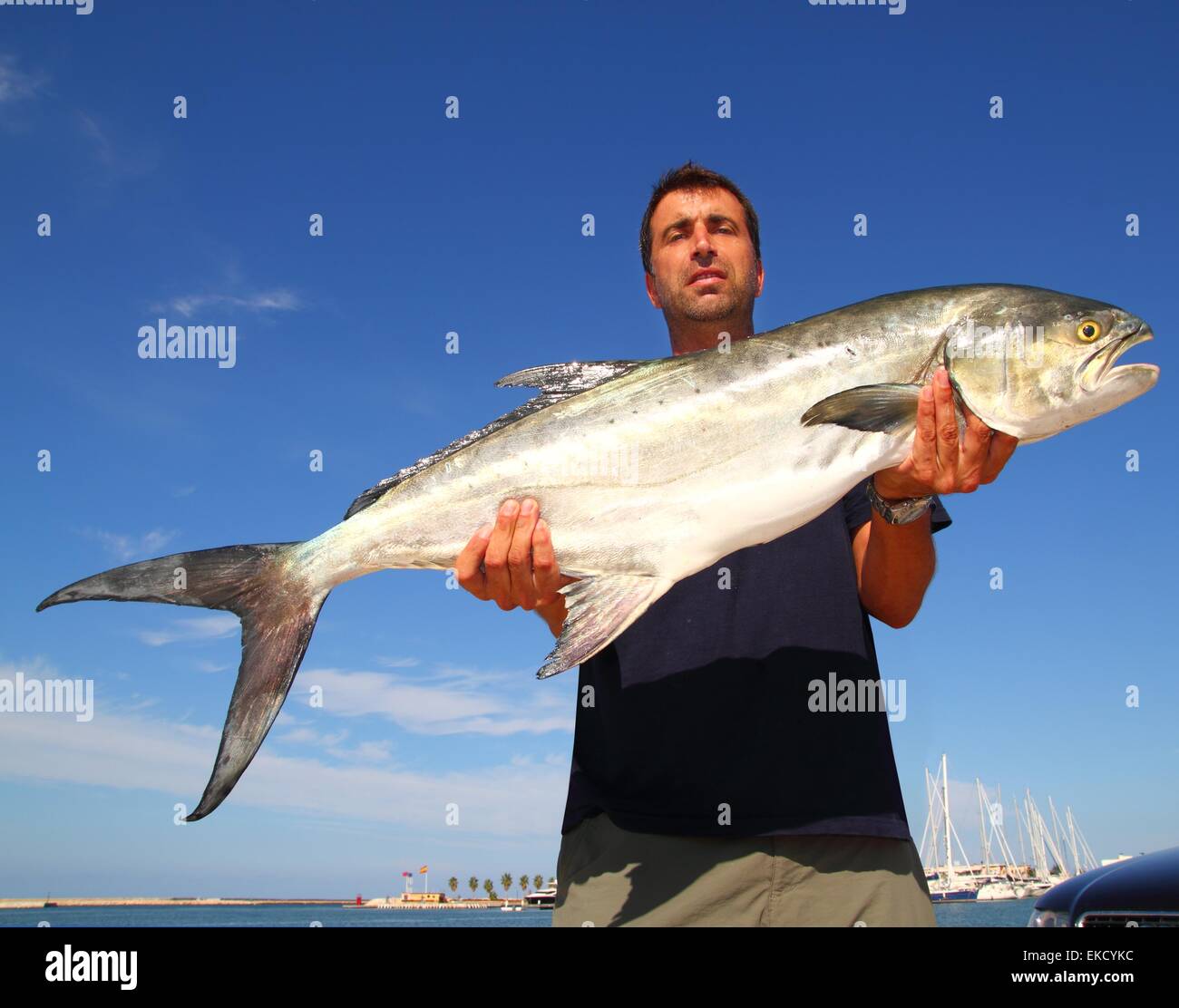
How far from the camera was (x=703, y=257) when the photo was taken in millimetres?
6152

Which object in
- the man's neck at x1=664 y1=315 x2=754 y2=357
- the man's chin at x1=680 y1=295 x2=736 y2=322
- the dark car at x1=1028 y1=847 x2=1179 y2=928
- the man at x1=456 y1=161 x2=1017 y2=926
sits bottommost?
the dark car at x1=1028 y1=847 x2=1179 y2=928

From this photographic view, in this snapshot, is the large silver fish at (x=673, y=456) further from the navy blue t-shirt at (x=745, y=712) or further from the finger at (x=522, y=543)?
the navy blue t-shirt at (x=745, y=712)

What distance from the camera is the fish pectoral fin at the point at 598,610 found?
4.26 metres

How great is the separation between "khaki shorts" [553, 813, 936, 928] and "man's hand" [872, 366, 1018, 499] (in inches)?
71.3

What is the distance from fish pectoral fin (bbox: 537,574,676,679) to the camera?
4258 millimetres

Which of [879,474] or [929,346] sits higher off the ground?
[929,346]

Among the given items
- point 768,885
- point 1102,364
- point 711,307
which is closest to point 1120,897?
point 768,885

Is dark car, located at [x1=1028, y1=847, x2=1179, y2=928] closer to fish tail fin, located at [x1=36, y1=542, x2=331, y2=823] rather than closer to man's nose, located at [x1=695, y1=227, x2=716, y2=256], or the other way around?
man's nose, located at [x1=695, y1=227, x2=716, y2=256]

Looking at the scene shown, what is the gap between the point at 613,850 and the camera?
14.8 feet

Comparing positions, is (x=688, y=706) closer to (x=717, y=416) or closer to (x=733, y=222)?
(x=717, y=416)

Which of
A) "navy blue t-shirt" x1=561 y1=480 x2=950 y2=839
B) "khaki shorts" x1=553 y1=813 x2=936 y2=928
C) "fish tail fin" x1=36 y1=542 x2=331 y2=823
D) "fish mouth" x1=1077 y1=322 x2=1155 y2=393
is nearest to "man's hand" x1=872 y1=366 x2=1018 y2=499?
"fish mouth" x1=1077 y1=322 x2=1155 y2=393

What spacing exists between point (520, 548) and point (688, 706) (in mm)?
1231

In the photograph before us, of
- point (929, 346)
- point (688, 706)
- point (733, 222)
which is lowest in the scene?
point (688, 706)
